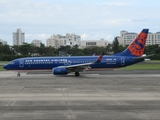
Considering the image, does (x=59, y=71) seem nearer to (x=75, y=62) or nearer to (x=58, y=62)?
(x=58, y=62)

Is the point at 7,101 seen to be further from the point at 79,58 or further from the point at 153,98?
the point at 79,58

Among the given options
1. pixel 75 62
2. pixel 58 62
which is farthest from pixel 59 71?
pixel 75 62

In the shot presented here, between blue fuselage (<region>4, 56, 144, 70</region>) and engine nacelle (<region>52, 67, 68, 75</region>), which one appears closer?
engine nacelle (<region>52, 67, 68, 75</region>)

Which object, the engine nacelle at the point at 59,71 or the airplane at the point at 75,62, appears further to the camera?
the airplane at the point at 75,62

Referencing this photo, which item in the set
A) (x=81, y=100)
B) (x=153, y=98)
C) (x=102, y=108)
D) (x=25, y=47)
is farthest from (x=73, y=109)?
(x=25, y=47)

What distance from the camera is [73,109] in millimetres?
12461

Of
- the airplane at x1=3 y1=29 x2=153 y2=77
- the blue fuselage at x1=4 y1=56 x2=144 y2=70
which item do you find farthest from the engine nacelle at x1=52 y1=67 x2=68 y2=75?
the blue fuselage at x1=4 y1=56 x2=144 y2=70

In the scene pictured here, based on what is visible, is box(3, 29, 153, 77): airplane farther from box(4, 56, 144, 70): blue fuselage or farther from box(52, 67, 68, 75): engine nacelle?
box(52, 67, 68, 75): engine nacelle

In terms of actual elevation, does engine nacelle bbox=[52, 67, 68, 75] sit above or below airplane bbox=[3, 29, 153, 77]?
below

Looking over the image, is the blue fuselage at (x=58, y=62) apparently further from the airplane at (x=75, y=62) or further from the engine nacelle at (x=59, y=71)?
the engine nacelle at (x=59, y=71)

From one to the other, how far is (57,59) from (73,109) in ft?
77.5

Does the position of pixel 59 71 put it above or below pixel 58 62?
below

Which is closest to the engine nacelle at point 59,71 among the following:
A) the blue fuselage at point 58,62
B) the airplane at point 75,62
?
the airplane at point 75,62

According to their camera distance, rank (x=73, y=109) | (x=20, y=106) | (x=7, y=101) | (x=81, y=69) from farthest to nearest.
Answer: (x=81, y=69) < (x=7, y=101) < (x=20, y=106) < (x=73, y=109)
